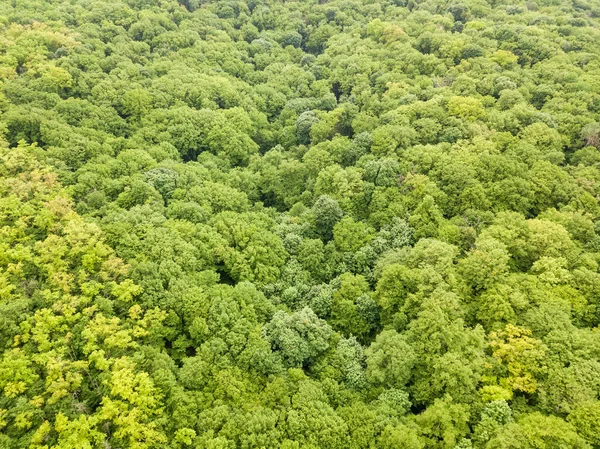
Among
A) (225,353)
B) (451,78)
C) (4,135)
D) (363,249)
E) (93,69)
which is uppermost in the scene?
(451,78)

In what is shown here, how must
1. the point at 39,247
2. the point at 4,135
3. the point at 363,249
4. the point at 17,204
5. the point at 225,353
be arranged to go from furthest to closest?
1. the point at 4,135
2. the point at 363,249
3. the point at 17,204
4. the point at 39,247
5. the point at 225,353

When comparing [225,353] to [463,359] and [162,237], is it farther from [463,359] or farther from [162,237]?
[463,359]

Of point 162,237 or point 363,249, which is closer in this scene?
point 162,237

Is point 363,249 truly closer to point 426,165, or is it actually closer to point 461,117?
point 426,165

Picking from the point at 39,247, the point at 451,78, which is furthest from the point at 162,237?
the point at 451,78

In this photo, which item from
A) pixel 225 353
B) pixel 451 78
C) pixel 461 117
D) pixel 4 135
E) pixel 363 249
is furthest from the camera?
pixel 451 78

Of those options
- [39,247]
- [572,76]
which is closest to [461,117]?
[572,76]

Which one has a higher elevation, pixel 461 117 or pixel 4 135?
pixel 461 117
